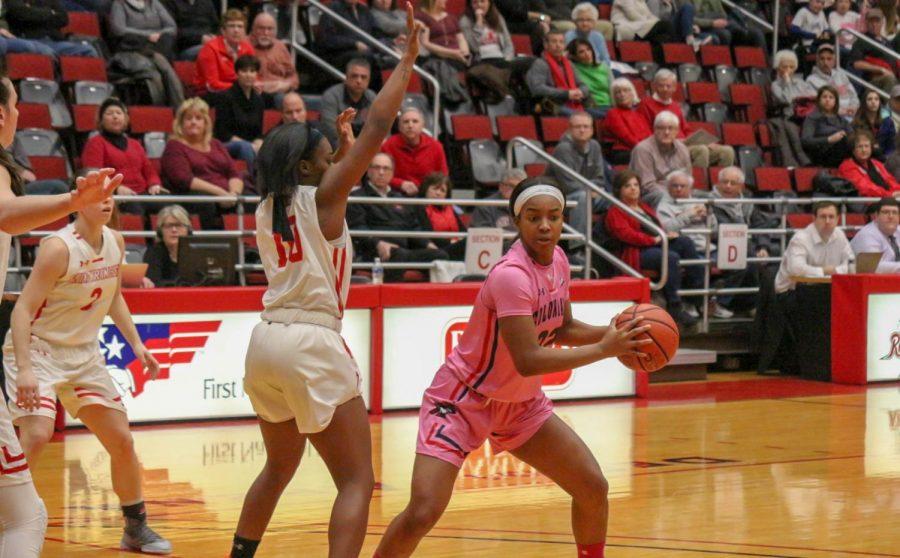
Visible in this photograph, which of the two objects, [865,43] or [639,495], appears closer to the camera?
[639,495]

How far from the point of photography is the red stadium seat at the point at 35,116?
40.3 ft

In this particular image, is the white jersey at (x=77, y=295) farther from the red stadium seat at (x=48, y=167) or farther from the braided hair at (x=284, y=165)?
the red stadium seat at (x=48, y=167)

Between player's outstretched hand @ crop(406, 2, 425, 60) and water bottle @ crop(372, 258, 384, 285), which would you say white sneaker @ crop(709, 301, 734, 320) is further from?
player's outstretched hand @ crop(406, 2, 425, 60)

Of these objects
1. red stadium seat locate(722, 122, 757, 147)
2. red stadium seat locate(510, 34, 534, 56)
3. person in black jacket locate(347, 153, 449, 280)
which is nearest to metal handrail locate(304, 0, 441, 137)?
red stadium seat locate(510, 34, 534, 56)

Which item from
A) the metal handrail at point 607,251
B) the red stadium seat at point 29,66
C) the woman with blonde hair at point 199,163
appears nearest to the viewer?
the woman with blonde hair at point 199,163

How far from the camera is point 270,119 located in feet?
44.2

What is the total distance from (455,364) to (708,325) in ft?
29.8

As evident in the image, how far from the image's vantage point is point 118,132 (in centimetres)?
1155

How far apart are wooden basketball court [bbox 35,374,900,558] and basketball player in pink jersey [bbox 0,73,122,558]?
7.52 feet

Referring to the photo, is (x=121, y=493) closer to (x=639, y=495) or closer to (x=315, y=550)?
(x=315, y=550)

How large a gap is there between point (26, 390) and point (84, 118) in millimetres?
7369

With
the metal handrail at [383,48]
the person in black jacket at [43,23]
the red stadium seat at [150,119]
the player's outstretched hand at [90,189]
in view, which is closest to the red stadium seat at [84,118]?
the red stadium seat at [150,119]

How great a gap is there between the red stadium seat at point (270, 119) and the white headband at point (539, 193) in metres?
8.51

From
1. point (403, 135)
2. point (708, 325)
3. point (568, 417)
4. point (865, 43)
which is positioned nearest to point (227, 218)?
point (403, 135)
